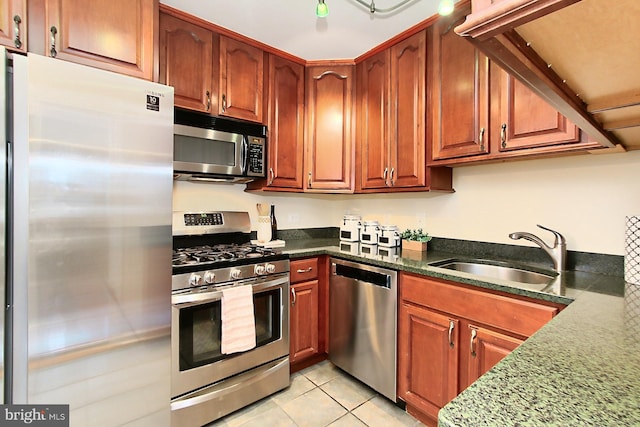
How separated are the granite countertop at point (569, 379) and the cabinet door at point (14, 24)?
2051mm

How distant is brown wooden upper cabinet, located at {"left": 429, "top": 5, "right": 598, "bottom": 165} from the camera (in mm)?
1525

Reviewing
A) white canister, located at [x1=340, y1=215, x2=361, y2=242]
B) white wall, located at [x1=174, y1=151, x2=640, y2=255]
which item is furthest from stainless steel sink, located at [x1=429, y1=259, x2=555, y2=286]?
Result: white canister, located at [x1=340, y1=215, x2=361, y2=242]

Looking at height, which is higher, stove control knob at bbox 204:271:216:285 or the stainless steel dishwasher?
stove control knob at bbox 204:271:216:285

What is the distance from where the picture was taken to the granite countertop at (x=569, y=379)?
454 millimetres

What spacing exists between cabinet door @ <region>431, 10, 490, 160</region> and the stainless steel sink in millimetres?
690

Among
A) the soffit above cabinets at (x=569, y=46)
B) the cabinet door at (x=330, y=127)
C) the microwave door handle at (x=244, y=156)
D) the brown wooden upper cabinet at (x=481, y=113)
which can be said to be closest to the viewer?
the soffit above cabinets at (x=569, y=46)

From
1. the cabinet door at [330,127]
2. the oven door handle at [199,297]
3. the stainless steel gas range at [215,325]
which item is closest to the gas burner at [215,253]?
the stainless steel gas range at [215,325]

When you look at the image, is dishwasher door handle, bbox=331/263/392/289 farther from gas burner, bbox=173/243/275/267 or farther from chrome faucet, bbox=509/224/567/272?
chrome faucet, bbox=509/224/567/272

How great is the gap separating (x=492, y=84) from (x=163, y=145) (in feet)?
5.88

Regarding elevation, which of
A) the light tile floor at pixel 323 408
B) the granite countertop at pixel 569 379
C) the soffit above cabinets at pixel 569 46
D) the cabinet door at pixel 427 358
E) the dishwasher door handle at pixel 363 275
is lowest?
the light tile floor at pixel 323 408

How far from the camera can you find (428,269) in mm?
1650

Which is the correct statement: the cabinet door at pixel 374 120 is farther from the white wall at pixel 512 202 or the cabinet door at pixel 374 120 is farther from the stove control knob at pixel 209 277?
the stove control knob at pixel 209 277

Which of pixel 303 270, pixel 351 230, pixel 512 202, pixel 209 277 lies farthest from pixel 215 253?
pixel 512 202

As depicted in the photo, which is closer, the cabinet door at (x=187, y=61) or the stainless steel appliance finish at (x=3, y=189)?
the stainless steel appliance finish at (x=3, y=189)
